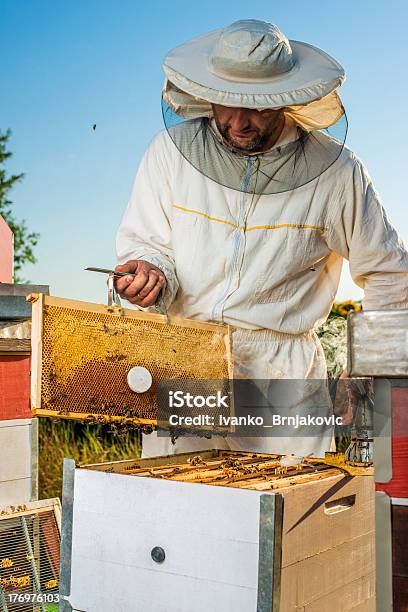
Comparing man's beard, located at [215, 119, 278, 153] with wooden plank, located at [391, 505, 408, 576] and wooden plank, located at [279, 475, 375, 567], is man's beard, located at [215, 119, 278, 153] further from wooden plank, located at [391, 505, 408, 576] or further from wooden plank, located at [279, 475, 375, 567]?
wooden plank, located at [391, 505, 408, 576]

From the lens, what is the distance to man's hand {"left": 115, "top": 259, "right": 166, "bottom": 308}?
2344mm

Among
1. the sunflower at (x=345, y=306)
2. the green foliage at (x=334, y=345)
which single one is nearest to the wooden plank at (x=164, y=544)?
the green foliage at (x=334, y=345)

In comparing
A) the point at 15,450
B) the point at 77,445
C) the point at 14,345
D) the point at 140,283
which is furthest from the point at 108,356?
the point at 77,445

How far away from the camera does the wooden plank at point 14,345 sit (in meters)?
2.95

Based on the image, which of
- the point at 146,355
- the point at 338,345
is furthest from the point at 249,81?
the point at 338,345

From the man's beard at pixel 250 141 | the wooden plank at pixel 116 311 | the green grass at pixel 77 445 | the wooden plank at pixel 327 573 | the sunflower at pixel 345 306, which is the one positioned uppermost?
the man's beard at pixel 250 141

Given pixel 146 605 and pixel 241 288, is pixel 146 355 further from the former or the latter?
pixel 146 605

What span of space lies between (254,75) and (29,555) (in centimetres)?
188

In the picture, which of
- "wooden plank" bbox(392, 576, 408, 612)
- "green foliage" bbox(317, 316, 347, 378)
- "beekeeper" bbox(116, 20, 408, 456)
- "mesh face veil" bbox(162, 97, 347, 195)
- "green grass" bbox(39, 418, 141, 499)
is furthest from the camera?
"green grass" bbox(39, 418, 141, 499)

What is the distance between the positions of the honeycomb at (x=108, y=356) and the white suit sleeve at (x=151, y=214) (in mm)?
496

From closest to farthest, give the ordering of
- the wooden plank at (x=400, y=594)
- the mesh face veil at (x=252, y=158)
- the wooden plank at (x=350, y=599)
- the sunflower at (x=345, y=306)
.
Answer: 1. the wooden plank at (x=400, y=594)
2. the wooden plank at (x=350, y=599)
3. the mesh face veil at (x=252, y=158)
4. the sunflower at (x=345, y=306)

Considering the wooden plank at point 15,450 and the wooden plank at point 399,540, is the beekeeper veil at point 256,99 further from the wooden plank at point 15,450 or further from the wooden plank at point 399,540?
the wooden plank at point 399,540

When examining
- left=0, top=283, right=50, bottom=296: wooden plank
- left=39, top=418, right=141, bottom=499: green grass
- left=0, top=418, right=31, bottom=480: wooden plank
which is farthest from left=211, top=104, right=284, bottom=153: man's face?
left=39, top=418, right=141, bottom=499: green grass

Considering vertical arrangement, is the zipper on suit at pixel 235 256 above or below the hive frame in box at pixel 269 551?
above
